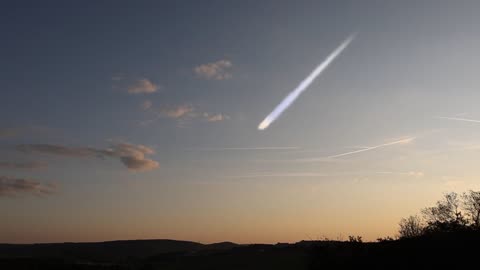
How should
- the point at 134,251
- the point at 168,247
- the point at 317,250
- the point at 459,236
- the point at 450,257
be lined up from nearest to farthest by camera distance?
the point at 450,257 < the point at 459,236 < the point at 317,250 < the point at 134,251 < the point at 168,247

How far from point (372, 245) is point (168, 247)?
568 ft

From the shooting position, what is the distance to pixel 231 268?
2584 inches

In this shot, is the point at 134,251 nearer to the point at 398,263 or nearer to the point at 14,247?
the point at 14,247

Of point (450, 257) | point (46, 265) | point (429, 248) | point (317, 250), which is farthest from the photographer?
point (46, 265)

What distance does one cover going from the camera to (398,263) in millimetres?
24156

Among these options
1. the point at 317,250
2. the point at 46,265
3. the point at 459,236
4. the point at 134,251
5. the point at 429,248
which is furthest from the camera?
the point at 134,251

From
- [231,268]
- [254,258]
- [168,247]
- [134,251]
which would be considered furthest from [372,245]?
[168,247]

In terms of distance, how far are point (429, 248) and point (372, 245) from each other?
400 centimetres

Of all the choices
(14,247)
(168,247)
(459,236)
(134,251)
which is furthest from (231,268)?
(14,247)

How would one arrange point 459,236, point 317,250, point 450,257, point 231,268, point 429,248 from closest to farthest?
point 450,257, point 429,248, point 459,236, point 317,250, point 231,268

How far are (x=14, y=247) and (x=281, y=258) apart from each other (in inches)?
6535

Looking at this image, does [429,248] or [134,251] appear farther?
[134,251]

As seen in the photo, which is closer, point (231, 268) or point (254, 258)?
point (231, 268)

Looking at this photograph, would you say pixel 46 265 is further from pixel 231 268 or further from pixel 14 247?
pixel 14 247
